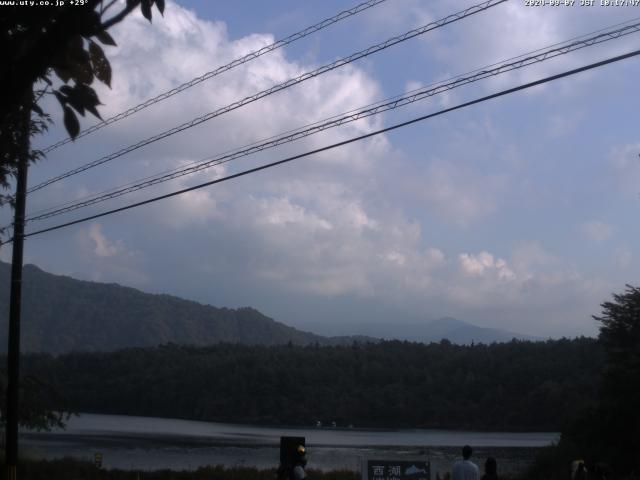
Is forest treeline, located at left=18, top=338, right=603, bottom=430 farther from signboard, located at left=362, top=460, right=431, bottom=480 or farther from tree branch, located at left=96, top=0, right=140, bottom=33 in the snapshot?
tree branch, located at left=96, top=0, right=140, bottom=33

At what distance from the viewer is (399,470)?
14.6m

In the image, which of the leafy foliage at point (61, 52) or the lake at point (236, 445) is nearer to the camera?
the leafy foliage at point (61, 52)

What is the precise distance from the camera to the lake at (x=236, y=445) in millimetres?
37969

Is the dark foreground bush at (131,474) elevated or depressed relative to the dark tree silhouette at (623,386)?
depressed

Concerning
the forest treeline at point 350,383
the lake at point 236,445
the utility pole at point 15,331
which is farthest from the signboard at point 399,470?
the forest treeline at point 350,383

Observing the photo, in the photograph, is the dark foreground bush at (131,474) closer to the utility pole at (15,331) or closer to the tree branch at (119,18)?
the utility pole at (15,331)

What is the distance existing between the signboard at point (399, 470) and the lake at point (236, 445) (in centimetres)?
1463

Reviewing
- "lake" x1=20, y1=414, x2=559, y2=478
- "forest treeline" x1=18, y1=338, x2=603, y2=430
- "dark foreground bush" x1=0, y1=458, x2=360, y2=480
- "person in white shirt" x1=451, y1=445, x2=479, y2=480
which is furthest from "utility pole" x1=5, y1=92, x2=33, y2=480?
"forest treeline" x1=18, y1=338, x2=603, y2=430

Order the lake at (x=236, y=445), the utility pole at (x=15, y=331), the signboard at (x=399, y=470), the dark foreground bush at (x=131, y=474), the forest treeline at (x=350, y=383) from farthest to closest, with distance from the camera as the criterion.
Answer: the forest treeline at (x=350, y=383)
the lake at (x=236, y=445)
the dark foreground bush at (x=131, y=474)
the utility pole at (x=15, y=331)
the signboard at (x=399, y=470)

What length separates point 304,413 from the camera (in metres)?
77.1

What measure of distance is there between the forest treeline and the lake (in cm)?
277

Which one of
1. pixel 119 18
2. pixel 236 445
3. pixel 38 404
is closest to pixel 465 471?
pixel 119 18

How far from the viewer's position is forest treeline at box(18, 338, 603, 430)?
6444 centimetres

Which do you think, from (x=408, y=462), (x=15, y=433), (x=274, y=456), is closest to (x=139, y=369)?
(x=274, y=456)
